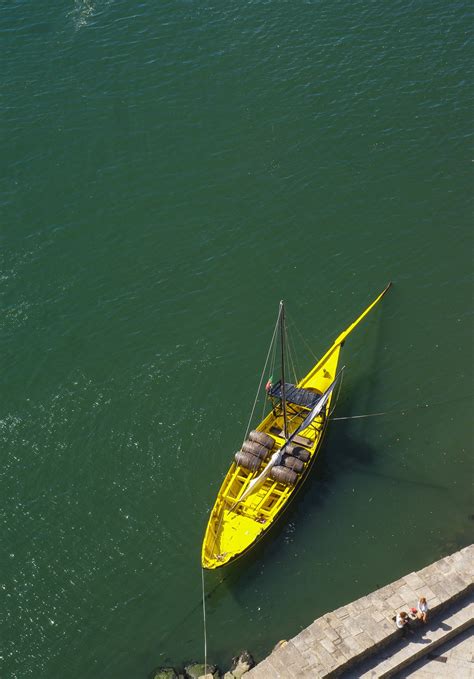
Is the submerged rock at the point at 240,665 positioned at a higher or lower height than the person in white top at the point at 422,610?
lower

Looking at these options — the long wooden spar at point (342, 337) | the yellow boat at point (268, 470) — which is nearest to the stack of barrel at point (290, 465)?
the yellow boat at point (268, 470)

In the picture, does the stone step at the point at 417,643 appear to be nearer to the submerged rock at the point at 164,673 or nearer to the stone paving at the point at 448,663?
the stone paving at the point at 448,663

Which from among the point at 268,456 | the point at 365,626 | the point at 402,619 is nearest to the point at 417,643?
the point at 402,619

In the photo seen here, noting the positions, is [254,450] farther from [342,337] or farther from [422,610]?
[422,610]

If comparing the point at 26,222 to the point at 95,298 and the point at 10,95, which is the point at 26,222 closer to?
the point at 95,298

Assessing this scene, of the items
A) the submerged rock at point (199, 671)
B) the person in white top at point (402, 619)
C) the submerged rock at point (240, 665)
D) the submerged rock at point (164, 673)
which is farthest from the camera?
the submerged rock at point (164, 673)

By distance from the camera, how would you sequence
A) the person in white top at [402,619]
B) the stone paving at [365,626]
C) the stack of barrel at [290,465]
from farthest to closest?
1. the stack of barrel at [290,465]
2. the person in white top at [402,619]
3. the stone paving at [365,626]

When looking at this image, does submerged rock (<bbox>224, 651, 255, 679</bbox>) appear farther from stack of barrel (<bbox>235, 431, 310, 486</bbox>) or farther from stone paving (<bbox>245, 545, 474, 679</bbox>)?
stack of barrel (<bbox>235, 431, 310, 486</bbox>)

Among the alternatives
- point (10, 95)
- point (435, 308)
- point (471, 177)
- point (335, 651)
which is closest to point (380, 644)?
point (335, 651)
